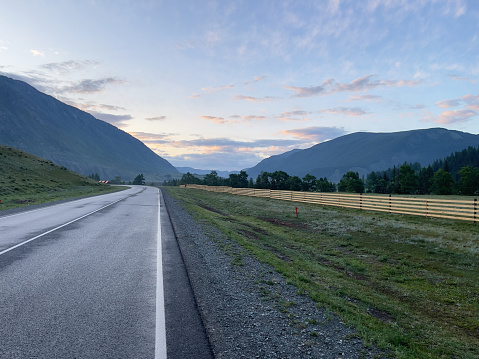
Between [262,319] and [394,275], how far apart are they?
6731 mm

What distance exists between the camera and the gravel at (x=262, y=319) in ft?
12.8

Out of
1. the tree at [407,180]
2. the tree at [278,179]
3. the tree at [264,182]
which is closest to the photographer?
the tree at [407,180]

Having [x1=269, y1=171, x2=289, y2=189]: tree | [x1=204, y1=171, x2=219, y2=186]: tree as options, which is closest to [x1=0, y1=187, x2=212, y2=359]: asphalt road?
[x1=269, y1=171, x2=289, y2=189]: tree

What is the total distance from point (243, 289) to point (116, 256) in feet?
13.9

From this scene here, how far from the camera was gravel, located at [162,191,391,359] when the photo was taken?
12.8 ft

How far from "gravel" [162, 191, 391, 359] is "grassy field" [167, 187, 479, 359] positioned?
1.31ft

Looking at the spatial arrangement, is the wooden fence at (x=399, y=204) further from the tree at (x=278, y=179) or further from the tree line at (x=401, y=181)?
the tree at (x=278, y=179)

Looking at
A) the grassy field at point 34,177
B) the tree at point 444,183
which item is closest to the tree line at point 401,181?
the tree at point 444,183

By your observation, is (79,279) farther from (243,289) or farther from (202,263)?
(243,289)

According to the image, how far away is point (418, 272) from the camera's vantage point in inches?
384

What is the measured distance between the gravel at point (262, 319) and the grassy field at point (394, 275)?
401 mm

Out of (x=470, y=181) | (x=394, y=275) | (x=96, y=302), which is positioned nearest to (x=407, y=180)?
(x=470, y=181)

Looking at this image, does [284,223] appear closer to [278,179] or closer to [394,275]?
[394,275]

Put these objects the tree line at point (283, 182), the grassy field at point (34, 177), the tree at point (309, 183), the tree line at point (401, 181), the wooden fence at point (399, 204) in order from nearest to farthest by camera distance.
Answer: the wooden fence at point (399, 204), the grassy field at point (34, 177), the tree line at point (401, 181), the tree at point (309, 183), the tree line at point (283, 182)
